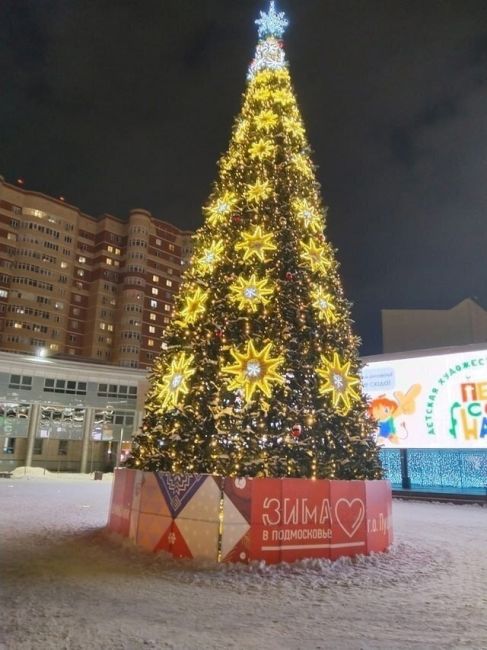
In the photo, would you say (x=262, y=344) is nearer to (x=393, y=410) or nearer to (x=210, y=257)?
(x=210, y=257)

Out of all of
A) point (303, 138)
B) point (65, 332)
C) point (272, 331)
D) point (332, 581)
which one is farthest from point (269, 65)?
point (65, 332)

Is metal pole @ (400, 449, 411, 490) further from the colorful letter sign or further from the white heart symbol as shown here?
the white heart symbol

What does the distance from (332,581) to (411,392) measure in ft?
51.5

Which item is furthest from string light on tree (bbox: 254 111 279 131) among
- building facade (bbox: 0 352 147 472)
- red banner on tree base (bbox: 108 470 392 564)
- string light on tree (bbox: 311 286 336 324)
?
building facade (bbox: 0 352 147 472)

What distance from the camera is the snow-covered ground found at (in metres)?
4.22

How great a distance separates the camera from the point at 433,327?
2900cm

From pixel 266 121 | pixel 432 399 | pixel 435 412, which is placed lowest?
pixel 435 412

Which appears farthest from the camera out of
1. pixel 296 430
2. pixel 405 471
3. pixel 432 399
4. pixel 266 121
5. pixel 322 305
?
pixel 405 471

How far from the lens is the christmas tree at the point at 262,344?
8.00 m

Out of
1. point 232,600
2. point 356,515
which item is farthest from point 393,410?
point 232,600

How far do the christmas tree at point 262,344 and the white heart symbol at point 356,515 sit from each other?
48 centimetres

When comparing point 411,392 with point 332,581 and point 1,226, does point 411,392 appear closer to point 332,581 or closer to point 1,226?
point 332,581

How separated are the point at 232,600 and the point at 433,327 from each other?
26371mm

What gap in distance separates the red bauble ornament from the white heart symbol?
120cm
